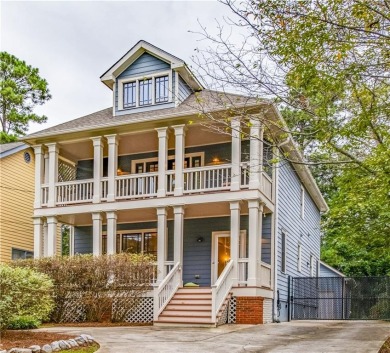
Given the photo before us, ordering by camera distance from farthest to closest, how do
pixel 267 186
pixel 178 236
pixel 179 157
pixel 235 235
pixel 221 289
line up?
pixel 267 186 → pixel 179 157 → pixel 178 236 → pixel 235 235 → pixel 221 289

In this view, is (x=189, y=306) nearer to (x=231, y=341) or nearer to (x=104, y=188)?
(x=231, y=341)

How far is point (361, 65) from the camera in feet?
24.0

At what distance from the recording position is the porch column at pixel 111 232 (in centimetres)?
1542

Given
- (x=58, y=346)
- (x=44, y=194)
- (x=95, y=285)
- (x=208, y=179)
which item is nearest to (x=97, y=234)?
(x=95, y=285)

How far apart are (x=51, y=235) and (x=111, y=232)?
7.56ft

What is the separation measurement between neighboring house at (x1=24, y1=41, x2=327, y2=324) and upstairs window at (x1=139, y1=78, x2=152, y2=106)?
41 mm

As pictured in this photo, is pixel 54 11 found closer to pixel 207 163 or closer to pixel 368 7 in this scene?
pixel 207 163

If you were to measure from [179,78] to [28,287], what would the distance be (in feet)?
33.2

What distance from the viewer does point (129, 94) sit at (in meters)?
17.6

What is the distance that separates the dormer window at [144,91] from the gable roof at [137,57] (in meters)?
0.36

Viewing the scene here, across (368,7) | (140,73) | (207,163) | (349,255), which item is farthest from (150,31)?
(349,255)

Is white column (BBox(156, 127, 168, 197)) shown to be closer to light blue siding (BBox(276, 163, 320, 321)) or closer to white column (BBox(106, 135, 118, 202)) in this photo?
white column (BBox(106, 135, 118, 202))

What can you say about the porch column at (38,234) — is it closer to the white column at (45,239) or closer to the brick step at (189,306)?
the white column at (45,239)

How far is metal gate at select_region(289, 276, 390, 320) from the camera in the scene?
1908 cm
